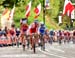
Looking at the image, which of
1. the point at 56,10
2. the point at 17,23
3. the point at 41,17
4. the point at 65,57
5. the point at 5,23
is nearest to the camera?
the point at 65,57

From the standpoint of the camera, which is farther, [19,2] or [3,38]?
[19,2]

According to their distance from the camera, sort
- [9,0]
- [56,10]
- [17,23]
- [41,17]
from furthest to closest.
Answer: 1. [56,10]
2. [9,0]
3. [41,17]
4. [17,23]

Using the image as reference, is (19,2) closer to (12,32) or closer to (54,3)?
(54,3)

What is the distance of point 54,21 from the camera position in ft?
237

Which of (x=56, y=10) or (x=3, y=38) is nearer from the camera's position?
(x=3, y=38)

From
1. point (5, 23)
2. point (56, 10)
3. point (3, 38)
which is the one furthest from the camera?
point (56, 10)

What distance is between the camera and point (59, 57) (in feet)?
66.3

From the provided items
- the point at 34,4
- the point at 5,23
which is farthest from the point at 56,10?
the point at 5,23

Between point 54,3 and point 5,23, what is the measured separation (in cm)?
3002

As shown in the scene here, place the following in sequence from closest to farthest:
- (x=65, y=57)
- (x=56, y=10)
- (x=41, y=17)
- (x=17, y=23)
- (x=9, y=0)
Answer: (x=65, y=57) → (x=17, y=23) → (x=41, y=17) → (x=9, y=0) → (x=56, y=10)

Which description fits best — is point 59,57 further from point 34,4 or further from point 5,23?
point 34,4

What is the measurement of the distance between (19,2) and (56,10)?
9.93 meters

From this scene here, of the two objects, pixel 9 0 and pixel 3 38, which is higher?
pixel 9 0

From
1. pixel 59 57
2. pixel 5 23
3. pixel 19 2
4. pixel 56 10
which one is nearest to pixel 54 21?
pixel 56 10
